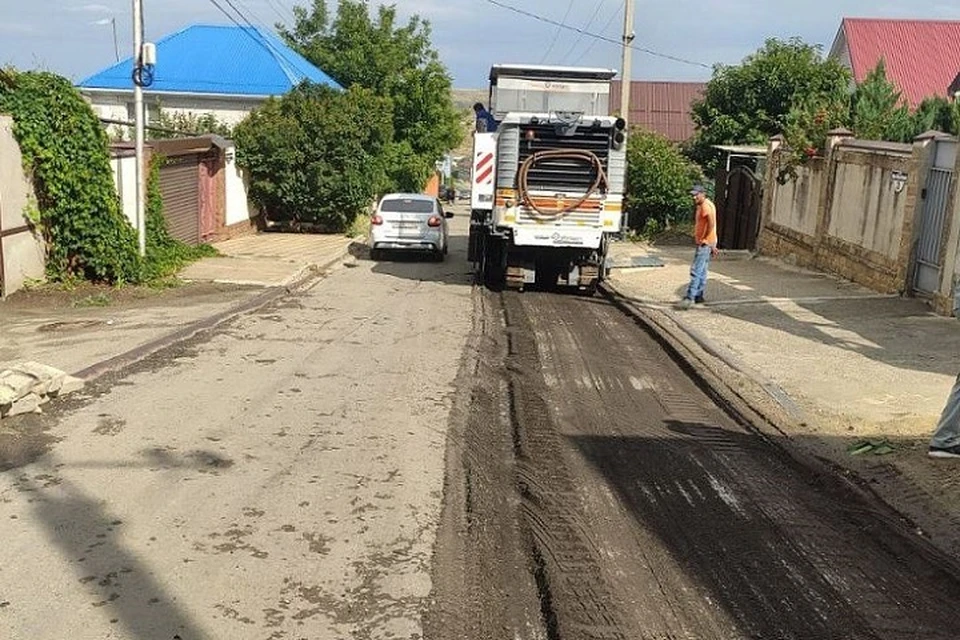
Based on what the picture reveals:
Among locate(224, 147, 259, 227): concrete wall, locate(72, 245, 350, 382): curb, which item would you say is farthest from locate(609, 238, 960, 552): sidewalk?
locate(224, 147, 259, 227): concrete wall

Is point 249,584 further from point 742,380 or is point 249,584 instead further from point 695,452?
point 742,380

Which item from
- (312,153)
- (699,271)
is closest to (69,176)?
(699,271)

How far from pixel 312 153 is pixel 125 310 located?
47.8 ft

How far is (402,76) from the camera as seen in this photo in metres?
41.8

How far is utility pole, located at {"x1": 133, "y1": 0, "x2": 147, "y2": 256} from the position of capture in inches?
606

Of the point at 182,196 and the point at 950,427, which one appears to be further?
the point at 182,196

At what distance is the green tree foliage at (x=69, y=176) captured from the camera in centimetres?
1360

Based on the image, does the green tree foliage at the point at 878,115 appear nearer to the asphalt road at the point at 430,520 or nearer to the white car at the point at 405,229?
the white car at the point at 405,229

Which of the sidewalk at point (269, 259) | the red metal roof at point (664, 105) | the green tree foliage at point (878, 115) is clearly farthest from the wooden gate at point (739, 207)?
the red metal roof at point (664, 105)

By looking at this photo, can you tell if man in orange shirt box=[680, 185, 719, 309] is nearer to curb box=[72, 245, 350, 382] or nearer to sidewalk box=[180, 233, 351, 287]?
curb box=[72, 245, 350, 382]

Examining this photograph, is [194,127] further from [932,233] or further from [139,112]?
[932,233]

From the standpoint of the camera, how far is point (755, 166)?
1109 inches

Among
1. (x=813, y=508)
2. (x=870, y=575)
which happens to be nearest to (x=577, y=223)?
(x=813, y=508)

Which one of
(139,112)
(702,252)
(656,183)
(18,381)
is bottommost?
(18,381)
